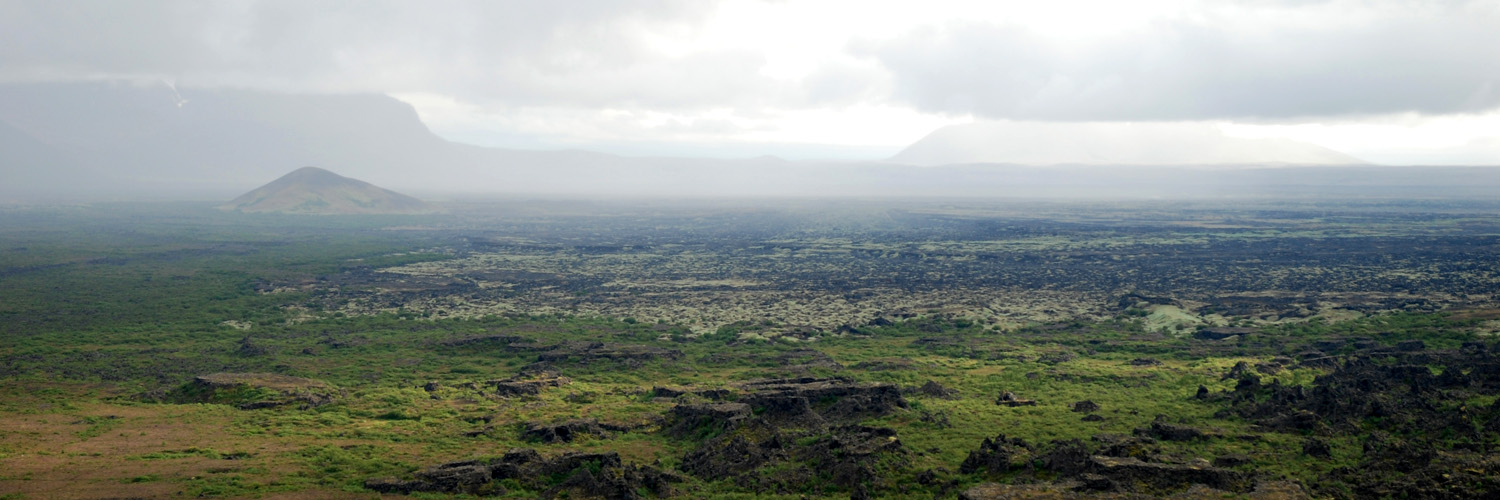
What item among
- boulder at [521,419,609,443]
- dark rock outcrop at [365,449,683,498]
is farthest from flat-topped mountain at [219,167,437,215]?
dark rock outcrop at [365,449,683,498]

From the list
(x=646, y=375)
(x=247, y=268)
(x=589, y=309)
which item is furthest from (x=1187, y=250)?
(x=247, y=268)

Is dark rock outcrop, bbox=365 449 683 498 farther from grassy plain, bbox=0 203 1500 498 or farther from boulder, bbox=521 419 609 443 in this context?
boulder, bbox=521 419 609 443

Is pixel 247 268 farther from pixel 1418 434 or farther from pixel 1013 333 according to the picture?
pixel 1418 434

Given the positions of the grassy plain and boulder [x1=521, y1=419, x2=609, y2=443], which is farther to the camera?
boulder [x1=521, y1=419, x2=609, y2=443]

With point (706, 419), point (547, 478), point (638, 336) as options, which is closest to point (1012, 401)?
point (706, 419)

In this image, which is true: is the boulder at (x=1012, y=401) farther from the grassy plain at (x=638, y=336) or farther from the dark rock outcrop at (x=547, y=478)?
the dark rock outcrop at (x=547, y=478)

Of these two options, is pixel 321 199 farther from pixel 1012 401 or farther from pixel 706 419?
pixel 1012 401

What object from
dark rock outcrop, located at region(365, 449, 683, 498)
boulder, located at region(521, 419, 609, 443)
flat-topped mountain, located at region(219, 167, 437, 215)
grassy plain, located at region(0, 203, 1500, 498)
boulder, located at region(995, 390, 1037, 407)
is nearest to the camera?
dark rock outcrop, located at region(365, 449, 683, 498)

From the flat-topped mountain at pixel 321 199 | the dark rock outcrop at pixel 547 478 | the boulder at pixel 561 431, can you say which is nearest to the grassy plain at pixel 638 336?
the boulder at pixel 561 431
